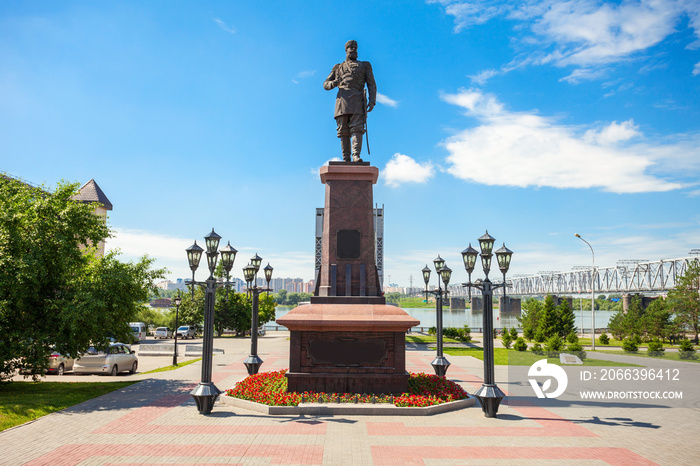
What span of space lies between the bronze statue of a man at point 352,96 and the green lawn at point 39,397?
36.2 ft

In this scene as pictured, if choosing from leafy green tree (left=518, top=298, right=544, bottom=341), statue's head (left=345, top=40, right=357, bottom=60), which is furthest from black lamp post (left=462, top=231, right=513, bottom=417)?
leafy green tree (left=518, top=298, right=544, bottom=341)

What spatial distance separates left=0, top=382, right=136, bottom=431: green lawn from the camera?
36.5 ft

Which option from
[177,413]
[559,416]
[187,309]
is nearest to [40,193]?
A: [177,413]

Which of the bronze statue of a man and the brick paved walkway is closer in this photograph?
the brick paved walkway

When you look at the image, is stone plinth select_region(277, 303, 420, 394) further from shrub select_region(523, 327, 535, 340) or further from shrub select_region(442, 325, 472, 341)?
shrub select_region(523, 327, 535, 340)

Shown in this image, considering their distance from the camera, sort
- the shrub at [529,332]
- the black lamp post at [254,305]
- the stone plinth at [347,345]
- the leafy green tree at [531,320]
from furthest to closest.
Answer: the leafy green tree at [531,320] < the shrub at [529,332] < the black lamp post at [254,305] < the stone plinth at [347,345]

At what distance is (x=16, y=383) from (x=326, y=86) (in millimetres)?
15275

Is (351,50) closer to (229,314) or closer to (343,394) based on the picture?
(343,394)

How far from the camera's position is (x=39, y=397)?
43.7ft

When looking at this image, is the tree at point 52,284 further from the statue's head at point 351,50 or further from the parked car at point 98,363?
the statue's head at point 351,50

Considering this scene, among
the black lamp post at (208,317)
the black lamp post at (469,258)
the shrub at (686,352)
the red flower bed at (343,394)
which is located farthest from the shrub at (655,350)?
the black lamp post at (208,317)

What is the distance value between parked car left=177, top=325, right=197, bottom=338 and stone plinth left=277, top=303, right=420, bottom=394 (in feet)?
125

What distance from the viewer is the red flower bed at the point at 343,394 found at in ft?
37.5

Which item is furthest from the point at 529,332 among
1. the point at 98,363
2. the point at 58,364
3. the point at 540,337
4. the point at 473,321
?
the point at 473,321
